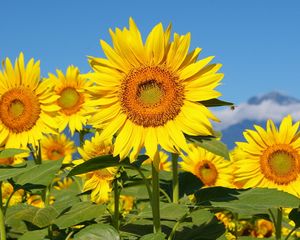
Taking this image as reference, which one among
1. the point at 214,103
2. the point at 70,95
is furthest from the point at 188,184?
the point at 70,95

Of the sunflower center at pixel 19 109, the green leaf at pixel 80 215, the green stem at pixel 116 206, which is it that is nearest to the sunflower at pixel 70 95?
the sunflower center at pixel 19 109

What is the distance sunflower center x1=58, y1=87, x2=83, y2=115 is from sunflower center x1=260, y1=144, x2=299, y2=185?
2.79m

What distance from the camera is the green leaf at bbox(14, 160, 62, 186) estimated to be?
12.2 ft

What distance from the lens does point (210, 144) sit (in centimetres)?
337

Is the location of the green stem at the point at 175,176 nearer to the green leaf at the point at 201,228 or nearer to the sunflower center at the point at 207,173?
the green leaf at the point at 201,228

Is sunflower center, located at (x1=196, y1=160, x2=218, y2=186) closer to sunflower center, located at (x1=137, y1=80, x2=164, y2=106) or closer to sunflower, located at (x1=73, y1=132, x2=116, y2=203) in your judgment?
sunflower, located at (x1=73, y1=132, x2=116, y2=203)

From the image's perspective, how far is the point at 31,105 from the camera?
5.47 meters

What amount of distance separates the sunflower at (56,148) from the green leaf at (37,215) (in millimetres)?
4552

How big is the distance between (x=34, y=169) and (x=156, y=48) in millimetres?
1413

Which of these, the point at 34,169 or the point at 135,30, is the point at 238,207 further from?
the point at 34,169

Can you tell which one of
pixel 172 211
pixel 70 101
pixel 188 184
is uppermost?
pixel 70 101

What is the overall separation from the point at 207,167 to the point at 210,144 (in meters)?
3.12

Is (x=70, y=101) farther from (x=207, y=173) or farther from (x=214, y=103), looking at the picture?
(x=214, y=103)

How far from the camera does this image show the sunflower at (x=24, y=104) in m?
5.38
